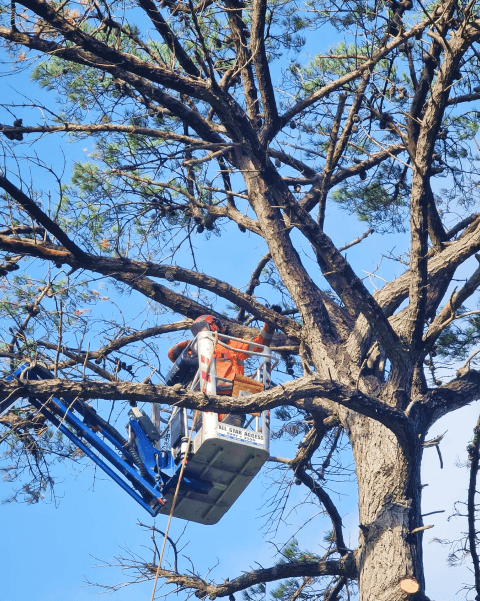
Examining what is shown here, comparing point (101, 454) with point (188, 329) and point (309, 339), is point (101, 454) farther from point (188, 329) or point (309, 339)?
point (309, 339)

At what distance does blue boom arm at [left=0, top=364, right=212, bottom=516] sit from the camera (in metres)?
Result: 6.86

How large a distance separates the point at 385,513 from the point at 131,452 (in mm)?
2453

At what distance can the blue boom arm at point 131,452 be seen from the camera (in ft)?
22.5

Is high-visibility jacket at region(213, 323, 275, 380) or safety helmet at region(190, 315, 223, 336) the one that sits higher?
safety helmet at region(190, 315, 223, 336)

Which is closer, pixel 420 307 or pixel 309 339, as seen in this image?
pixel 420 307

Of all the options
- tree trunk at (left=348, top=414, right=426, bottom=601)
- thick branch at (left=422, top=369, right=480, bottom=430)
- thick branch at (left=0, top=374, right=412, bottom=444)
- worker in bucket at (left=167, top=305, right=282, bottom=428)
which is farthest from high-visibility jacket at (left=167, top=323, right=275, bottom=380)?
thick branch at (left=422, top=369, right=480, bottom=430)

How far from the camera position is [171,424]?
7.29 meters

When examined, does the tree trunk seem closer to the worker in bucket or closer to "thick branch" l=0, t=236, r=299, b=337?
the worker in bucket

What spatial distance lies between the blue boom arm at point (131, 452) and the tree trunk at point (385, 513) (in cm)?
147

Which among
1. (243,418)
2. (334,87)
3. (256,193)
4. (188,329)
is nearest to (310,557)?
(243,418)

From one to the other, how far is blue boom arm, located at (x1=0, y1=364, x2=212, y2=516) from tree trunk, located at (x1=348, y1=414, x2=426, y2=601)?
147 cm

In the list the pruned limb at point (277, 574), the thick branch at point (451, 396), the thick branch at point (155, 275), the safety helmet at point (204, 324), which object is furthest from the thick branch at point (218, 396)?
the safety helmet at point (204, 324)

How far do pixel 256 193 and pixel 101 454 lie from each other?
103 inches

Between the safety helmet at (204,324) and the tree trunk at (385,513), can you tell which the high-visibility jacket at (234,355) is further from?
the tree trunk at (385,513)
